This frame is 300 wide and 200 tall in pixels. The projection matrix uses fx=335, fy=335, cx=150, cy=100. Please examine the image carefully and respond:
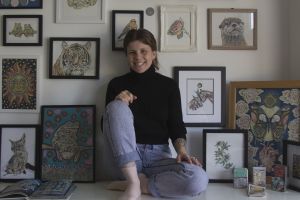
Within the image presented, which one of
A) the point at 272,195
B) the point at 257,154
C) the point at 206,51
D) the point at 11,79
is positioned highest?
the point at 206,51

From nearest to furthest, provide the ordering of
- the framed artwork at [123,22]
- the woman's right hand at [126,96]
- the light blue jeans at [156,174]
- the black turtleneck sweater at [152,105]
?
1. the light blue jeans at [156,174]
2. the woman's right hand at [126,96]
3. the black turtleneck sweater at [152,105]
4. the framed artwork at [123,22]

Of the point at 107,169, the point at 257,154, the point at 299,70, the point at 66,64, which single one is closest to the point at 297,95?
the point at 299,70

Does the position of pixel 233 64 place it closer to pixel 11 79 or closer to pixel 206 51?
pixel 206 51

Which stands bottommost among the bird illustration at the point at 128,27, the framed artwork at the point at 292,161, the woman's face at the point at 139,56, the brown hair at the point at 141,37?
the framed artwork at the point at 292,161

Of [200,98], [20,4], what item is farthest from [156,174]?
[20,4]

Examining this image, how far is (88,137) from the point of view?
159 cm

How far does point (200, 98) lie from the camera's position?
1625 mm

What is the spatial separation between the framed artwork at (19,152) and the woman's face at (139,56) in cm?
56

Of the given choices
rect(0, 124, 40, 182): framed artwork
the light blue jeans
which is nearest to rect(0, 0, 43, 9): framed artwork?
rect(0, 124, 40, 182): framed artwork

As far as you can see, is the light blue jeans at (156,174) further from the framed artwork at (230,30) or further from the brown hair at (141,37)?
the framed artwork at (230,30)

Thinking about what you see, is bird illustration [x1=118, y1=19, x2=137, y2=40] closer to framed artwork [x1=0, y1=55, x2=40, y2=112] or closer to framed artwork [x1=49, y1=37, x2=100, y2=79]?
framed artwork [x1=49, y1=37, x2=100, y2=79]

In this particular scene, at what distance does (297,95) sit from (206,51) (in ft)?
1.53

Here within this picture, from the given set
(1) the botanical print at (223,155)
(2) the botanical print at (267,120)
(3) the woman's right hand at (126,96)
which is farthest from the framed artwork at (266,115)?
(3) the woman's right hand at (126,96)

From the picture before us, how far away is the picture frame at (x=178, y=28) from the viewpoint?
1.62 m
